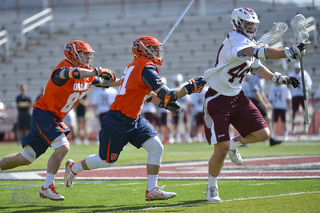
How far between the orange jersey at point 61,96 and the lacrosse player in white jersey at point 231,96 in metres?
1.52

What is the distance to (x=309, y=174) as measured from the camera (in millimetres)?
6602

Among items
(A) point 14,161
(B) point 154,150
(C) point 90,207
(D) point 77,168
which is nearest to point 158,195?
(B) point 154,150

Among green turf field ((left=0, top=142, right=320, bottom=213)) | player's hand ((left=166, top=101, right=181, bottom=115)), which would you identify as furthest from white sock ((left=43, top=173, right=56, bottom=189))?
player's hand ((left=166, top=101, right=181, bottom=115))

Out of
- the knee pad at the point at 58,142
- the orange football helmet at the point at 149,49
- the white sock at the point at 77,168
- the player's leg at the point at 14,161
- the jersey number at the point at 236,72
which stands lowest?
the white sock at the point at 77,168

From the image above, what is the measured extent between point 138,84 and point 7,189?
2.53 metres

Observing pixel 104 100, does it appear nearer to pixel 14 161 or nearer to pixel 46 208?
pixel 14 161

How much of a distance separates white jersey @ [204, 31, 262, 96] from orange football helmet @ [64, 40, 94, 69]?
146 centimetres

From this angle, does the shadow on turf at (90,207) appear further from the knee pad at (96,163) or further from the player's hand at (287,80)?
the player's hand at (287,80)

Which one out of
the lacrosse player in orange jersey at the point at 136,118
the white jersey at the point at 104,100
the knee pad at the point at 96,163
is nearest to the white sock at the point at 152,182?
the lacrosse player in orange jersey at the point at 136,118

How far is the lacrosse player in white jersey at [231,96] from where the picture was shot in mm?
5105

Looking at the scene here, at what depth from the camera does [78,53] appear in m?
5.64

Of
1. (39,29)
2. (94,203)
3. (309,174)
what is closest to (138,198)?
(94,203)

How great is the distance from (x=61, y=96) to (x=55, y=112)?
8.2 inches

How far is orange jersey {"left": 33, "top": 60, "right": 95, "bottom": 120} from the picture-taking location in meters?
5.51
